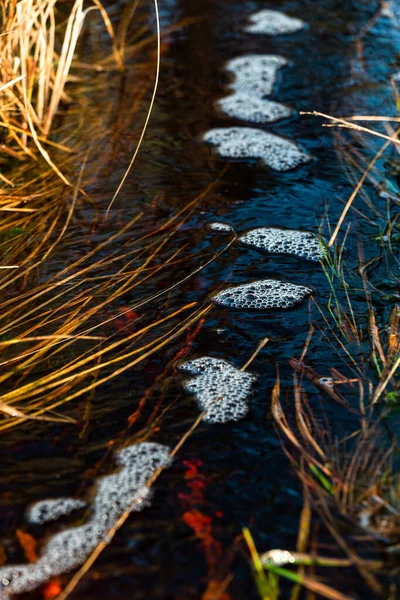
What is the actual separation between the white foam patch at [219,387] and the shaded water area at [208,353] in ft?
0.10

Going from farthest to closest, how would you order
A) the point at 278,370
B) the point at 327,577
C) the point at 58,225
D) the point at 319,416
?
the point at 58,225 → the point at 278,370 → the point at 319,416 → the point at 327,577

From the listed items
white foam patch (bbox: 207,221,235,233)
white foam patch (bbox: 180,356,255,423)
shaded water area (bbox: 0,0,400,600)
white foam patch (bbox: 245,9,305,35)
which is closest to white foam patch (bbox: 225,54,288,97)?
shaded water area (bbox: 0,0,400,600)

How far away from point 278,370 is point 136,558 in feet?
2.24

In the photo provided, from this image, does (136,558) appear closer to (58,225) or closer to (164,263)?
(164,263)

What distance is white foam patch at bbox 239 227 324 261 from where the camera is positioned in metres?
2.46

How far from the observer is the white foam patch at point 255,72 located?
3.50m

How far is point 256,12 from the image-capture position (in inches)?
164

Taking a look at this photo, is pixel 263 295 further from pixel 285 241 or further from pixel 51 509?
pixel 51 509

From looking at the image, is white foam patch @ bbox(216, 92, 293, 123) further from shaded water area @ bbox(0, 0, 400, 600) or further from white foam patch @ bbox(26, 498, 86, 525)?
white foam patch @ bbox(26, 498, 86, 525)

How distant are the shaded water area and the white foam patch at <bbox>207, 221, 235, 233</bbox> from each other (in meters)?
0.03

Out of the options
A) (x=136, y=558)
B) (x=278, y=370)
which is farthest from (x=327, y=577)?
(x=278, y=370)

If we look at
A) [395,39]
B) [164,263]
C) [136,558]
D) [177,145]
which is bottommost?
[136,558]

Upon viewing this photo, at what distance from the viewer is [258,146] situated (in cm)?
307

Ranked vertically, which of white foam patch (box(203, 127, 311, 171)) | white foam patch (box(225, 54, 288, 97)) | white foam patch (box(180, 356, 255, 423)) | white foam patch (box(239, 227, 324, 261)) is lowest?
white foam patch (box(180, 356, 255, 423))
